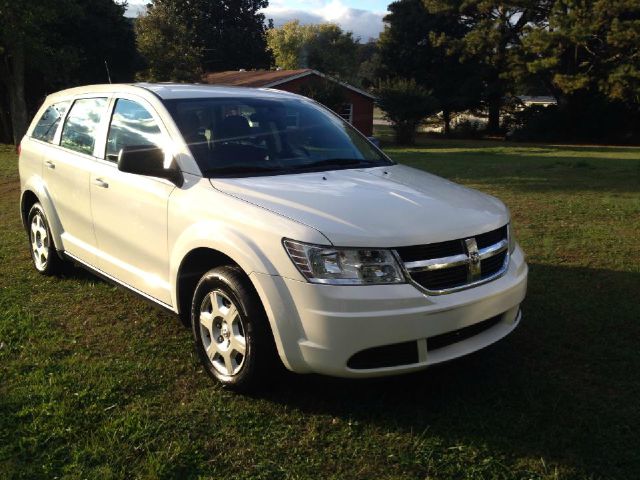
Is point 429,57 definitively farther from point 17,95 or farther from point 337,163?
point 337,163

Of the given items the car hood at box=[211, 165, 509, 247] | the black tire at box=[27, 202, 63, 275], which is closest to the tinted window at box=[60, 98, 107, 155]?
the black tire at box=[27, 202, 63, 275]

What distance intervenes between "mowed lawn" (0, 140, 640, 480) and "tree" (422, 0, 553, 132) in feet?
125

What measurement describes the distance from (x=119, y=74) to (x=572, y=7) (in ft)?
83.3

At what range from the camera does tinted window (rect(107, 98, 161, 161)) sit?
4184 mm

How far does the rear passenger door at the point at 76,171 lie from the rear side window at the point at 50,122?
170 mm

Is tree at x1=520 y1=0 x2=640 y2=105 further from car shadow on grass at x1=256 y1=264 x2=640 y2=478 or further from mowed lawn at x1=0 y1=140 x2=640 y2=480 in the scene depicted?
car shadow on grass at x1=256 y1=264 x2=640 y2=478

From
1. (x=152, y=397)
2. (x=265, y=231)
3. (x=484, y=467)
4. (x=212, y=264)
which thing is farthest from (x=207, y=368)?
(x=484, y=467)

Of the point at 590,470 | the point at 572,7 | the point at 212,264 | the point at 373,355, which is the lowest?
the point at 590,470

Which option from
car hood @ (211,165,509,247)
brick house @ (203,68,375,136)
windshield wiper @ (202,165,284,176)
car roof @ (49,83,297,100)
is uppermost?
brick house @ (203,68,375,136)

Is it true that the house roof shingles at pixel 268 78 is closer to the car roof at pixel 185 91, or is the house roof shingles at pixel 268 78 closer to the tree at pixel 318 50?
the car roof at pixel 185 91

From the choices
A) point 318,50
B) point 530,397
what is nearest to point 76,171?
point 530,397

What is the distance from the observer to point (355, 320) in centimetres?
299

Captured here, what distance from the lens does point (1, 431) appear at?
3.14m

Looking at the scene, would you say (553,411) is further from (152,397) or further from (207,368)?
(152,397)
